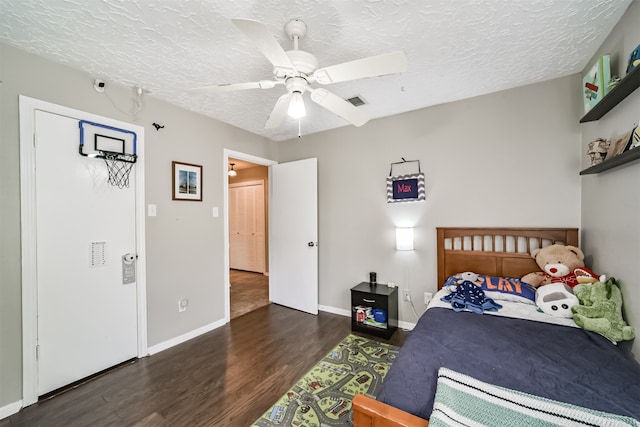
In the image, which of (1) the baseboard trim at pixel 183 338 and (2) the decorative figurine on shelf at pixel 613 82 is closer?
(2) the decorative figurine on shelf at pixel 613 82

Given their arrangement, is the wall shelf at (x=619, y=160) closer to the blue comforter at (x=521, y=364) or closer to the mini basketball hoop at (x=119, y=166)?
the blue comforter at (x=521, y=364)

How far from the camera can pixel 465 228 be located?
8.61ft

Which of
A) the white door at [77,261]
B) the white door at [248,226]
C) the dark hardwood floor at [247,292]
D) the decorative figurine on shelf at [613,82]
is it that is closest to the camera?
the decorative figurine on shelf at [613,82]

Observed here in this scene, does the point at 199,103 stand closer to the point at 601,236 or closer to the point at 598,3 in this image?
the point at 598,3

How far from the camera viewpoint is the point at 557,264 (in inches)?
80.7

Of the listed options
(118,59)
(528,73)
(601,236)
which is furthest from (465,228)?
(118,59)

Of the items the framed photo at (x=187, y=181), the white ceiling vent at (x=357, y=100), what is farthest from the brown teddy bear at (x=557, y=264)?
the framed photo at (x=187, y=181)

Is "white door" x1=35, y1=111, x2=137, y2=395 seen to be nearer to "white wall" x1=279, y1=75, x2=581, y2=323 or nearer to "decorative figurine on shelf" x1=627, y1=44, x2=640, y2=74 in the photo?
"white wall" x1=279, y1=75, x2=581, y2=323

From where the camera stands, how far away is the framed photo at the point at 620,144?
1489 millimetres

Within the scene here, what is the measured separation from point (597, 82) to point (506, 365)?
198cm

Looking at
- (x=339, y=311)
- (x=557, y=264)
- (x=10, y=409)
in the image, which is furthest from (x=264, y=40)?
(x=339, y=311)

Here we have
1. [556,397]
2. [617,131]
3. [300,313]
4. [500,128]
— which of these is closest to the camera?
[556,397]

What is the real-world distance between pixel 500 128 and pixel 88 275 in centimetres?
395

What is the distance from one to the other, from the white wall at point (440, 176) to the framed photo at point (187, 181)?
147cm
